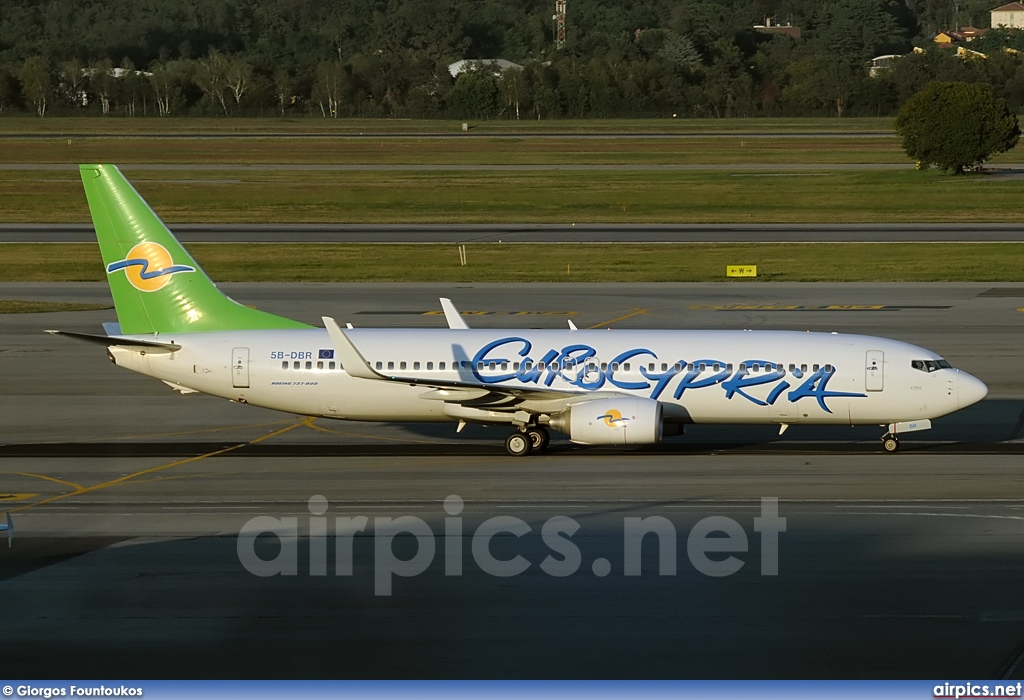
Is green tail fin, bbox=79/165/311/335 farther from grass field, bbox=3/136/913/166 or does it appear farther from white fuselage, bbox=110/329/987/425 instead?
grass field, bbox=3/136/913/166

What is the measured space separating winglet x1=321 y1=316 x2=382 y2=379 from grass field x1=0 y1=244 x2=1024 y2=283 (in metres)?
36.5

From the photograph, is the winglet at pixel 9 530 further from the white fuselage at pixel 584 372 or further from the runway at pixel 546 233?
the runway at pixel 546 233

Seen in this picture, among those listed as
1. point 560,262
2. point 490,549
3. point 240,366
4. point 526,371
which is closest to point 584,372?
point 526,371

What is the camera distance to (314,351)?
120 ft

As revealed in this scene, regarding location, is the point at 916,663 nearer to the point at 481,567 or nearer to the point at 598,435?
the point at 481,567

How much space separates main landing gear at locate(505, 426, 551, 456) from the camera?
35750 millimetres

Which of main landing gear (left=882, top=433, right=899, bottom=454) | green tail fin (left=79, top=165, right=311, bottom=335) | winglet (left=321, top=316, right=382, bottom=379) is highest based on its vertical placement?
green tail fin (left=79, top=165, right=311, bottom=335)

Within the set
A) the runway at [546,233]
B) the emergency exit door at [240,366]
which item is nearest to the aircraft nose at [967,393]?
the emergency exit door at [240,366]

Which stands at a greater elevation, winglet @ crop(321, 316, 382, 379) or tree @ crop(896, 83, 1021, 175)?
tree @ crop(896, 83, 1021, 175)

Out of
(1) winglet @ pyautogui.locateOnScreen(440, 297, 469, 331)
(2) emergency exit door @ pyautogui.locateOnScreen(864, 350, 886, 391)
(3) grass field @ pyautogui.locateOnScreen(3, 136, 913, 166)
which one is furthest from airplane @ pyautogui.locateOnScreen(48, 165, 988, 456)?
(3) grass field @ pyautogui.locateOnScreen(3, 136, 913, 166)

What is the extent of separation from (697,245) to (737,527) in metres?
54.5

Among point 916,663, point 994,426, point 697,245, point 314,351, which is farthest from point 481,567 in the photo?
point 697,245

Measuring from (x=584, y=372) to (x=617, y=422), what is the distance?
2.13 meters

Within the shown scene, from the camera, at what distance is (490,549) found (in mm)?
26688
